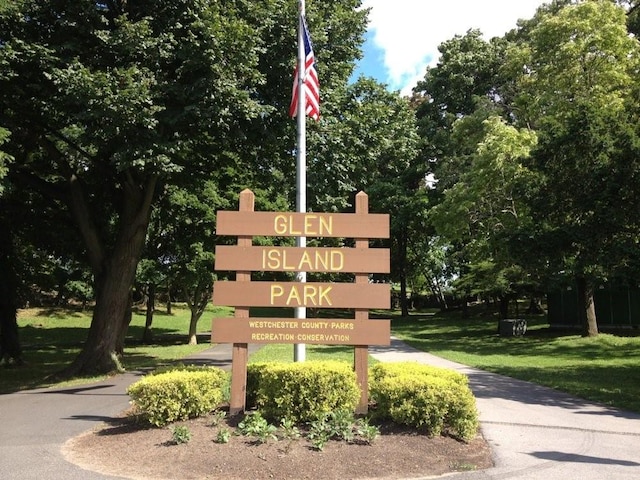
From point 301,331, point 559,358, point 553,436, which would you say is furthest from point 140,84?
point 559,358

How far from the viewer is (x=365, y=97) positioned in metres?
15.1

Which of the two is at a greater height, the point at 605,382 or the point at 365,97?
the point at 365,97

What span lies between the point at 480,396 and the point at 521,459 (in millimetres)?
A: 4434

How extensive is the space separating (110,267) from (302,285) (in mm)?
8455

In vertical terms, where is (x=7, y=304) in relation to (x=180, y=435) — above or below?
above

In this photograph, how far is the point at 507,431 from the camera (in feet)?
25.0

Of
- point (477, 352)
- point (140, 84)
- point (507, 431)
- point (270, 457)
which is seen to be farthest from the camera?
point (477, 352)

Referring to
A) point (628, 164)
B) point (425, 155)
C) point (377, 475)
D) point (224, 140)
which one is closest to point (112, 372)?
point (224, 140)

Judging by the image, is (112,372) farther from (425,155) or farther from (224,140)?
(425,155)

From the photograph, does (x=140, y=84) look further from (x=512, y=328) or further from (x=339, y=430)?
(x=512, y=328)

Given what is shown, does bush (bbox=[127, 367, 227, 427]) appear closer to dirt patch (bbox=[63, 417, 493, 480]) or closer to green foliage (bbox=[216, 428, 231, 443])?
dirt patch (bbox=[63, 417, 493, 480])

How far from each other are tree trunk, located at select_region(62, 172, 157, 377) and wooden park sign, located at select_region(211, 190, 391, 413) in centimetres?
714

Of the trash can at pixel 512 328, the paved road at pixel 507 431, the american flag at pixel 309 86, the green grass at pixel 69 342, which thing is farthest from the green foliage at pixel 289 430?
the trash can at pixel 512 328

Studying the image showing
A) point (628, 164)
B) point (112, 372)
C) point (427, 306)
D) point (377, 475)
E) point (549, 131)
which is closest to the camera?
point (377, 475)
